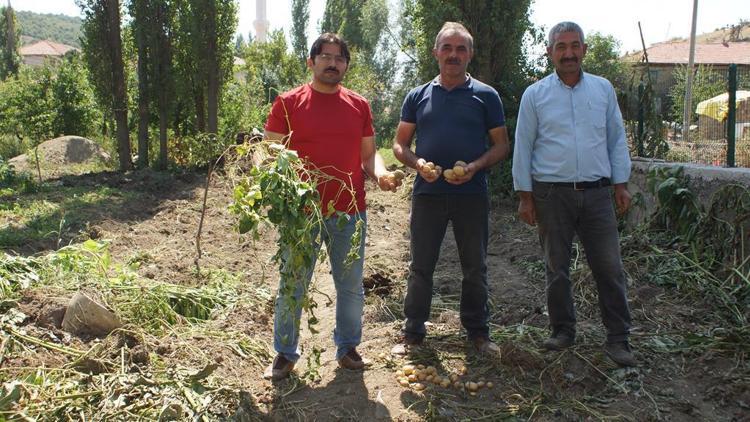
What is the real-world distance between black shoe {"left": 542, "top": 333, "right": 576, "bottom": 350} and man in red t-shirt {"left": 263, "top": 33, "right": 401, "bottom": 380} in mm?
1276

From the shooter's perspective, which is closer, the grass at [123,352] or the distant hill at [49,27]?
the grass at [123,352]

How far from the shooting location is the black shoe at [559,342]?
13.5ft

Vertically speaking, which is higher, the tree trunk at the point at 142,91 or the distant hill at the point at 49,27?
the distant hill at the point at 49,27

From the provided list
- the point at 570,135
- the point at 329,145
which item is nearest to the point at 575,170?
the point at 570,135

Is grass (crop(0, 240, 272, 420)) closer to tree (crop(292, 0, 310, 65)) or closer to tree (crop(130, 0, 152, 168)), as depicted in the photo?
tree (crop(130, 0, 152, 168))

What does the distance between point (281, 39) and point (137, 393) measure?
29.0 meters

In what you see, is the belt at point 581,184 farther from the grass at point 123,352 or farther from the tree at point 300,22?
the tree at point 300,22

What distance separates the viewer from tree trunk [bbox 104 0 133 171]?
13.4m

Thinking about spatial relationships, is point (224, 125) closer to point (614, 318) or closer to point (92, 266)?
point (92, 266)

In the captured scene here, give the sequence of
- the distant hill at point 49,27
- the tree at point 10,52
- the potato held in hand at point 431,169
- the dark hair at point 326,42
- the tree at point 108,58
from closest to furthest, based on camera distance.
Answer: the dark hair at point 326,42 < the potato held in hand at point 431,169 < the tree at point 108,58 < the tree at point 10,52 < the distant hill at point 49,27

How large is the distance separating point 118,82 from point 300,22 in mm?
40460

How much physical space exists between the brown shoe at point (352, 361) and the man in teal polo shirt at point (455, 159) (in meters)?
0.30

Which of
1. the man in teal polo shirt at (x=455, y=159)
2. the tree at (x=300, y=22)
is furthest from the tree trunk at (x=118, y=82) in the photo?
the tree at (x=300, y=22)

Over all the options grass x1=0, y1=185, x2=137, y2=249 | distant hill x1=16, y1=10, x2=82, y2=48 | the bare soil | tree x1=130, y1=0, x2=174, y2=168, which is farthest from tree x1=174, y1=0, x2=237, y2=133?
distant hill x1=16, y1=10, x2=82, y2=48
